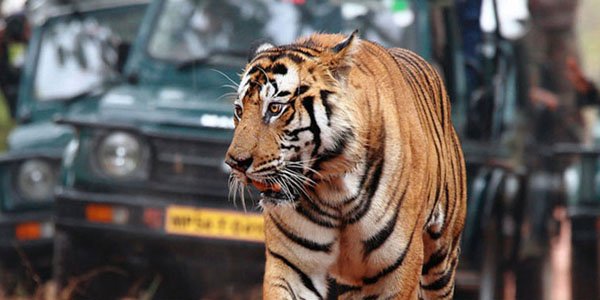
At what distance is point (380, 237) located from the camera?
531cm

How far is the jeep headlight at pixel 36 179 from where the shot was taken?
32.2ft

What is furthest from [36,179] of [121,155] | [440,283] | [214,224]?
[440,283]

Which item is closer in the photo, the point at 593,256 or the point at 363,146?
the point at 363,146

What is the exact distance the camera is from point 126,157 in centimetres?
868

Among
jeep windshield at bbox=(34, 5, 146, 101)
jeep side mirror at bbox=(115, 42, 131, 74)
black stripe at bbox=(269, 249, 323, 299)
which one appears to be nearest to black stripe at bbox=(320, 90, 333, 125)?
black stripe at bbox=(269, 249, 323, 299)

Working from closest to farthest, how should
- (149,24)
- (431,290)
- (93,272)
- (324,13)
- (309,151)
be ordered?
(309,151)
(431,290)
(93,272)
(324,13)
(149,24)

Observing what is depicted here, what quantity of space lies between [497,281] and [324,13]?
6.39ft

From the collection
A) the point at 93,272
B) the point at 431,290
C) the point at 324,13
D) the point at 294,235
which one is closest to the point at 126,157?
the point at 93,272

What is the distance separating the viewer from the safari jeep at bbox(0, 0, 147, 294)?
9828 millimetres

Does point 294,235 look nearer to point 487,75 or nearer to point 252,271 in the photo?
point 252,271

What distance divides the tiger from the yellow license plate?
261 centimetres

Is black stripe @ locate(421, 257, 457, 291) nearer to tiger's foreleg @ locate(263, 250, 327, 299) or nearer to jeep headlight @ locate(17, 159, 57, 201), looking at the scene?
tiger's foreleg @ locate(263, 250, 327, 299)

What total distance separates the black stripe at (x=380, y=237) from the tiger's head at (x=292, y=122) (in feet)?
0.99

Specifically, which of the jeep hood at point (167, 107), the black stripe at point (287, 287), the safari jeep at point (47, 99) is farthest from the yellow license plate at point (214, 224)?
the black stripe at point (287, 287)
